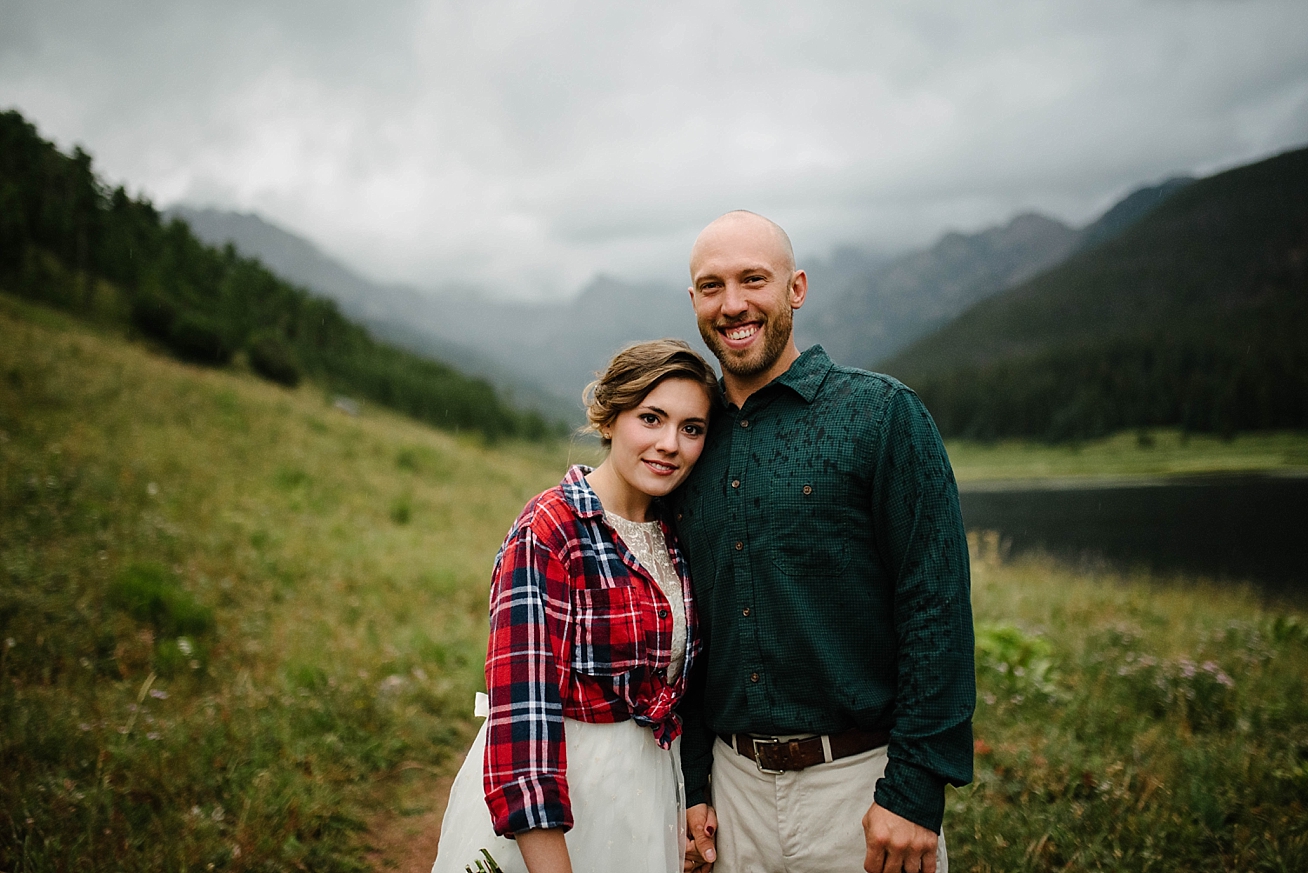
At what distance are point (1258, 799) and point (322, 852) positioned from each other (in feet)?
18.8

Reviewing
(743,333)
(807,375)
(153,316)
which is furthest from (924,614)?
(153,316)

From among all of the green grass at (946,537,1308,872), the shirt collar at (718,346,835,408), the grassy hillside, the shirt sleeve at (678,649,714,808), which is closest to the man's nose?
the shirt collar at (718,346,835,408)

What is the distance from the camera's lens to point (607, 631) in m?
1.99

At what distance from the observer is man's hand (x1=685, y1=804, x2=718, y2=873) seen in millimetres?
2268

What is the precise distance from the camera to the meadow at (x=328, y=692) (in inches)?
143

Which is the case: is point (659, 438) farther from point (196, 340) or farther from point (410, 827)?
point (196, 340)

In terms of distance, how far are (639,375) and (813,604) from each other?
94 cm

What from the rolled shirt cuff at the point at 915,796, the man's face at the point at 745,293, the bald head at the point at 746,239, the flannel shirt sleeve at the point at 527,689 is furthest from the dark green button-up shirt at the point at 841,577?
the flannel shirt sleeve at the point at 527,689

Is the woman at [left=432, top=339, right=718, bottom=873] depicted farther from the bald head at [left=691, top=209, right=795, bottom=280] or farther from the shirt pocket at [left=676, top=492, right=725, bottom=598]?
the bald head at [left=691, top=209, right=795, bottom=280]

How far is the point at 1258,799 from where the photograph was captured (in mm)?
4043

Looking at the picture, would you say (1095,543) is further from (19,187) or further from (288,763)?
(19,187)

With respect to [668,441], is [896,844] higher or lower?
lower

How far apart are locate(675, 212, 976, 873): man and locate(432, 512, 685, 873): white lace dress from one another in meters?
0.29

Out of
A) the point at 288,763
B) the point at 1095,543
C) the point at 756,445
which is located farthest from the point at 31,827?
the point at 1095,543
